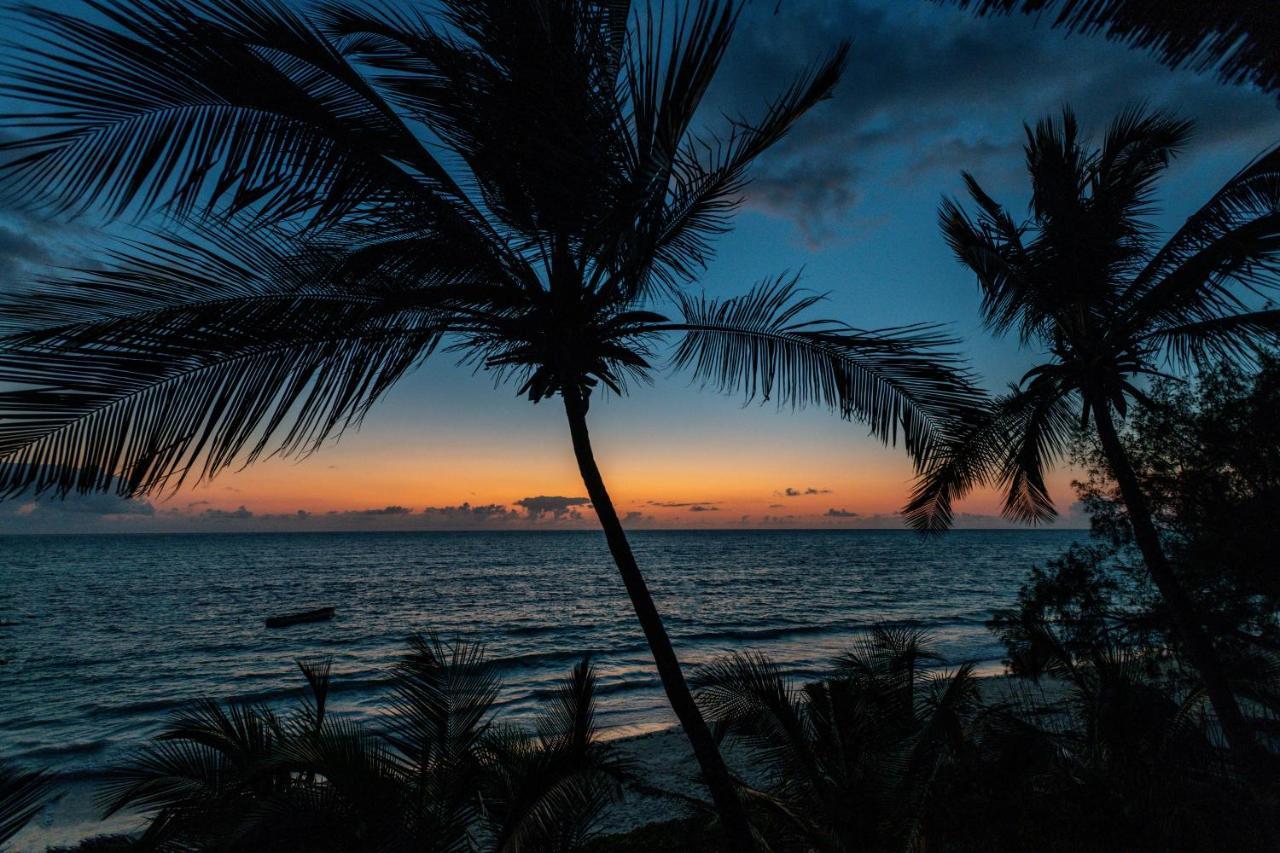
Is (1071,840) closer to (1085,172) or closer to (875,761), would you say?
(875,761)

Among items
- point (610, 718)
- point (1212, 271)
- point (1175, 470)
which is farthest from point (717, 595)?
point (1212, 271)

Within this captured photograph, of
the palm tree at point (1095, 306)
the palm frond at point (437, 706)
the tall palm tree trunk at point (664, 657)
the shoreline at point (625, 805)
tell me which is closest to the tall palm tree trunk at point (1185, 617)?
the palm tree at point (1095, 306)

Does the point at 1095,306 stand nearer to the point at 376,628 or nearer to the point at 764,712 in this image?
the point at 764,712

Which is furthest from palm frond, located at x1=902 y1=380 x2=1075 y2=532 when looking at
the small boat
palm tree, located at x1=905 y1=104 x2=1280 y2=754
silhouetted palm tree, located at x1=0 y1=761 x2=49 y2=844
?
the small boat

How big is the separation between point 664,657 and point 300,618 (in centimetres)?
3456

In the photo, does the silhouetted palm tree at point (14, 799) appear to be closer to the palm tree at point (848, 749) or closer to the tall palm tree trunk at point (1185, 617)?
the palm tree at point (848, 749)

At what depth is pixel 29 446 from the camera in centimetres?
266

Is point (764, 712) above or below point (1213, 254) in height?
below

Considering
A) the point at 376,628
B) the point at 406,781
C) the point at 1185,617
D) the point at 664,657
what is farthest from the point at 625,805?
the point at 376,628

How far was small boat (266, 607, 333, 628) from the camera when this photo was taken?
31062 millimetres

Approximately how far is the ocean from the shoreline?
144 cm

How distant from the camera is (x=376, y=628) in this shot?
102ft

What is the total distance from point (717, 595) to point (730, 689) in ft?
129

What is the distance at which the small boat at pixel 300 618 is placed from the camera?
3106 centimetres
